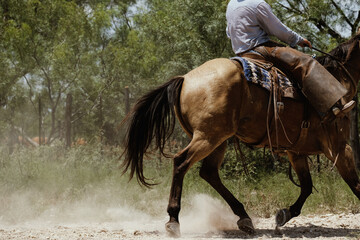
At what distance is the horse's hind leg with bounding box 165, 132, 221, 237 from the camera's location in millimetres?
5188

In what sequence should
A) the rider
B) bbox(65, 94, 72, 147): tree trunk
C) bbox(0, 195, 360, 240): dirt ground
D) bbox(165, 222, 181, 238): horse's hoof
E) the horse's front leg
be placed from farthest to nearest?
bbox(65, 94, 72, 147): tree trunk
the horse's front leg
bbox(0, 195, 360, 240): dirt ground
the rider
bbox(165, 222, 181, 238): horse's hoof

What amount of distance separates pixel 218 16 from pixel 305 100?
5979mm

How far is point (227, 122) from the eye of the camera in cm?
521

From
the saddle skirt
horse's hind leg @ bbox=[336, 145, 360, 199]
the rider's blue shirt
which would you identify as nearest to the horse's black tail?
the saddle skirt

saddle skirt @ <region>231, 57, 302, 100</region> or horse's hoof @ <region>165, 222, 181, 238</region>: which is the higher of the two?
saddle skirt @ <region>231, 57, 302, 100</region>

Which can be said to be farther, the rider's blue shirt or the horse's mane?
the horse's mane

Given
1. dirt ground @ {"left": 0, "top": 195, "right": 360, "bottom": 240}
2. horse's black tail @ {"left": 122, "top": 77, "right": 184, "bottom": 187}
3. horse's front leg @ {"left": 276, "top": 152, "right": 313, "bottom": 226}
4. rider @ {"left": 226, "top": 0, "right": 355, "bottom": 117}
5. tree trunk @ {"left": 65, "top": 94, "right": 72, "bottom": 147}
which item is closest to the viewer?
rider @ {"left": 226, "top": 0, "right": 355, "bottom": 117}

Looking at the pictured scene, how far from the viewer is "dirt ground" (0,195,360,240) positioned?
5452mm

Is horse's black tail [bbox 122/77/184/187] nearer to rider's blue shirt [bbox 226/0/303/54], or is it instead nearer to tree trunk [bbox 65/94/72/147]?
rider's blue shirt [bbox 226/0/303/54]

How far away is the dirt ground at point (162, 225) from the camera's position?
5.45 metres

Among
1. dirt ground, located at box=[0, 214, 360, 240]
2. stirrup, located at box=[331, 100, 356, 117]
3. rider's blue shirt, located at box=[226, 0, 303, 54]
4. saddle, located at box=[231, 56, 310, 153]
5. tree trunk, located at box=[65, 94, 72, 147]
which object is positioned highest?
tree trunk, located at box=[65, 94, 72, 147]

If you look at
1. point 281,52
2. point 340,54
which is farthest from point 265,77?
point 340,54

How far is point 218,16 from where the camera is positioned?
1113 cm

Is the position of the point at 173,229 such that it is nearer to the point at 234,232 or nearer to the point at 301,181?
the point at 234,232
